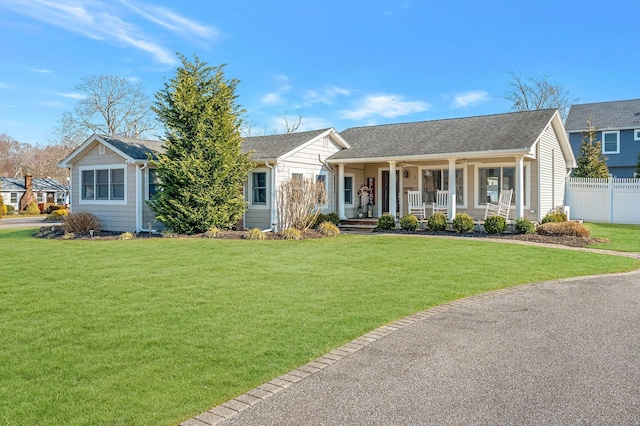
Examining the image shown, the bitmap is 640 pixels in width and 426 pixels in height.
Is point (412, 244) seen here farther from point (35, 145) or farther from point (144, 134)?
point (35, 145)

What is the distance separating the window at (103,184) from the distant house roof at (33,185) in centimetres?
2862

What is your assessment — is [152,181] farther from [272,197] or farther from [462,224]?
[462,224]

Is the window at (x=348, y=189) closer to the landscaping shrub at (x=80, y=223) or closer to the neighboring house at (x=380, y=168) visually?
the neighboring house at (x=380, y=168)

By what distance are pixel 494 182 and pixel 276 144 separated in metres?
8.53

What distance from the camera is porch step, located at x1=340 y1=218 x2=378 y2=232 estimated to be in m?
18.5

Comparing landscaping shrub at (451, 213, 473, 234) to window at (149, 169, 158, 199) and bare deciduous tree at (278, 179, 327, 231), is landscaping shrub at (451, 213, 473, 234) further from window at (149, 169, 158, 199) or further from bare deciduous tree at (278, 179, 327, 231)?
window at (149, 169, 158, 199)

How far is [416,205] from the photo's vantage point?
18.6 metres

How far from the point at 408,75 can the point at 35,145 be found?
6119 cm

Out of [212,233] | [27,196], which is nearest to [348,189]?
[212,233]

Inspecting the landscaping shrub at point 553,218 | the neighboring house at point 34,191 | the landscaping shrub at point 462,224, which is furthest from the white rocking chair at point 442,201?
the neighboring house at point 34,191

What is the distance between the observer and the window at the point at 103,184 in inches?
736

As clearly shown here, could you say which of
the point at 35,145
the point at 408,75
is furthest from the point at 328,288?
the point at 35,145

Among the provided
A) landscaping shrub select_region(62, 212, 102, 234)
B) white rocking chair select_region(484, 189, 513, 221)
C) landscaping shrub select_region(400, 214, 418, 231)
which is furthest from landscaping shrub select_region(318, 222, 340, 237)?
landscaping shrub select_region(62, 212, 102, 234)

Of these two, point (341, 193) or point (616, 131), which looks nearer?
point (341, 193)
